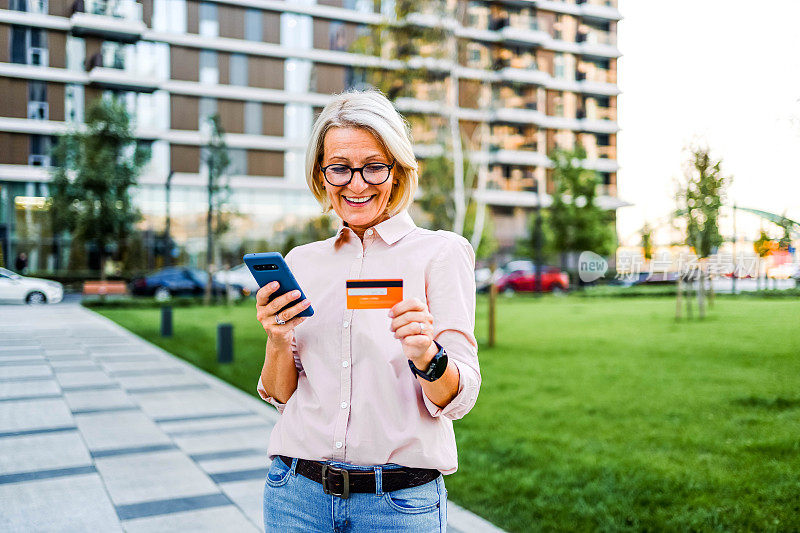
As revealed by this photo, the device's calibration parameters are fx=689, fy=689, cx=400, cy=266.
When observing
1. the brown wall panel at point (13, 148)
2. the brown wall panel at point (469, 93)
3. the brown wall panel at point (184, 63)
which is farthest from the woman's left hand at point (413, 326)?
the brown wall panel at point (184, 63)

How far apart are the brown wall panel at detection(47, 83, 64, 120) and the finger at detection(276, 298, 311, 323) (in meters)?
7.26

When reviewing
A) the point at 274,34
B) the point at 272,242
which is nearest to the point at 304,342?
the point at 274,34

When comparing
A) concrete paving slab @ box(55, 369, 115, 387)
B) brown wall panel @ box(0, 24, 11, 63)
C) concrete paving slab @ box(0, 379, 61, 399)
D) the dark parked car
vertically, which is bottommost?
concrete paving slab @ box(55, 369, 115, 387)

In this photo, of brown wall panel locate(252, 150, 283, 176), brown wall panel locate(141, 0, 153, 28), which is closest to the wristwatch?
brown wall panel locate(141, 0, 153, 28)

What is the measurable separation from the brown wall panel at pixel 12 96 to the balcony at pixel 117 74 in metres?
1.61

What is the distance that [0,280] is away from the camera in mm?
9648

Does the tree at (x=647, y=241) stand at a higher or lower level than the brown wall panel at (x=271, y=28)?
lower

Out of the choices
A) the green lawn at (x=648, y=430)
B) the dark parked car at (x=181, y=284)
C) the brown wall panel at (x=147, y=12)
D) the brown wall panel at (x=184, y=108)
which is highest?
the brown wall panel at (x=147, y=12)

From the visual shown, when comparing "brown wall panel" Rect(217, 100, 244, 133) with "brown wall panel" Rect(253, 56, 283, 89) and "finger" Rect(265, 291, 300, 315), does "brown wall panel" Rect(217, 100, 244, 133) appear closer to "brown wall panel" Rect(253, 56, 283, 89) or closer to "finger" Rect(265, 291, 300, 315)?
"brown wall panel" Rect(253, 56, 283, 89)

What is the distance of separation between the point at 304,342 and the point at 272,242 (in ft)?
83.9

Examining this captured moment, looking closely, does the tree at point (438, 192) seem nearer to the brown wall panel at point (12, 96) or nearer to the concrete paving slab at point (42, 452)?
the brown wall panel at point (12, 96)

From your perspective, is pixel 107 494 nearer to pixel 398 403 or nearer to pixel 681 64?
pixel 398 403

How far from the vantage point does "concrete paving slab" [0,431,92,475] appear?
4.93 metres

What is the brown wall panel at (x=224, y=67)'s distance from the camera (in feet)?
40.7
